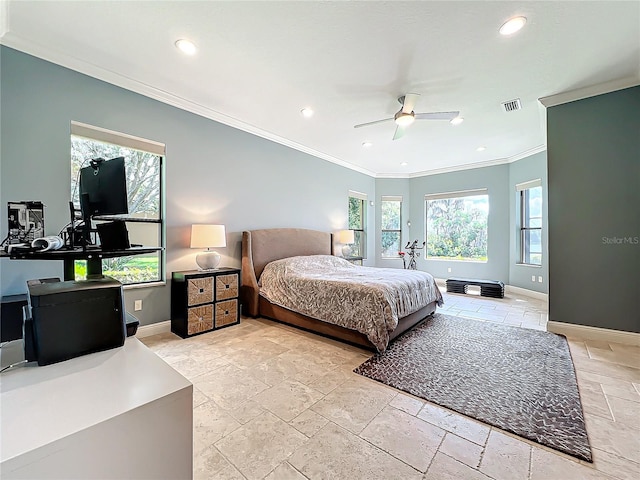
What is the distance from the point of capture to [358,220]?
709cm

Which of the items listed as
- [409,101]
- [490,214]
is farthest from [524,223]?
[409,101]

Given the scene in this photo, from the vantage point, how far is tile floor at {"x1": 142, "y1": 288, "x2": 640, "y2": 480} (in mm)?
1496

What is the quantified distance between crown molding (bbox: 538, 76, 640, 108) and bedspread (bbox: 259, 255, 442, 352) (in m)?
2.64

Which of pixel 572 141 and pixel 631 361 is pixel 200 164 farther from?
pixel 631 361

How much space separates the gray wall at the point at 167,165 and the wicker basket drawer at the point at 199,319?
0.43 meters

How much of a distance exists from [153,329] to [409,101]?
403 centimetres

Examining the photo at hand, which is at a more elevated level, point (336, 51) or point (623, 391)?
point (336, 51)

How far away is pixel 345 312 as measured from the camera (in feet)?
10.1

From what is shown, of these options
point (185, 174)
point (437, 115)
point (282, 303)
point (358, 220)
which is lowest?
point (282, 303)

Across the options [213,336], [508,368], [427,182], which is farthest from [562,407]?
[427,182]

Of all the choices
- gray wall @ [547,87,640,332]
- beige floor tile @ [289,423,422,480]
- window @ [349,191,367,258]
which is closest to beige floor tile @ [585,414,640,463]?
beige floor tile @ [289,423,422,480]

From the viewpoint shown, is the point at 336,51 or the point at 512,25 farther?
the point at 336,51

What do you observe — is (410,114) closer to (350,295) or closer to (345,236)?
(350,295)

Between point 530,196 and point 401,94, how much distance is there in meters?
4.21
